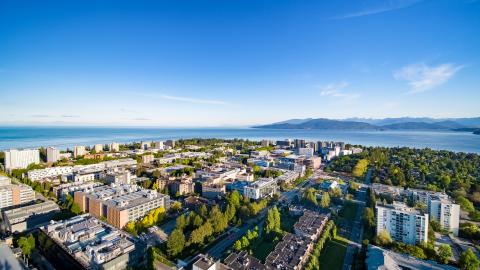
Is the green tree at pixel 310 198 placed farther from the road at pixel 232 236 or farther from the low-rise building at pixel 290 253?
the low-rise building at pixel 290 253

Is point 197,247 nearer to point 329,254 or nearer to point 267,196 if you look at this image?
point 329,254

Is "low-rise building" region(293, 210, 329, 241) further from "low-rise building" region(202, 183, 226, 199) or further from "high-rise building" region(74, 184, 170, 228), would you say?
"high-rise building" region(74, 184, 170, 228)

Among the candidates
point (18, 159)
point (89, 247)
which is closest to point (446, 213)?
point (89, 247)

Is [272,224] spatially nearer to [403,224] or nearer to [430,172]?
[403,224]

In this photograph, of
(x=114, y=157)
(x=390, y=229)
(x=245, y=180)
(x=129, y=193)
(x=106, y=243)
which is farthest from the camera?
(x=114, y=157)

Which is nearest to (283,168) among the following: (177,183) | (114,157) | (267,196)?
(267,196)

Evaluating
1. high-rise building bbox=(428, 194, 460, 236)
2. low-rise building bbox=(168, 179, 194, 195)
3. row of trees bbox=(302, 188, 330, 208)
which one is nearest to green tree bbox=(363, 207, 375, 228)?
row of trees bbox=(302, 188, 330, 208)
